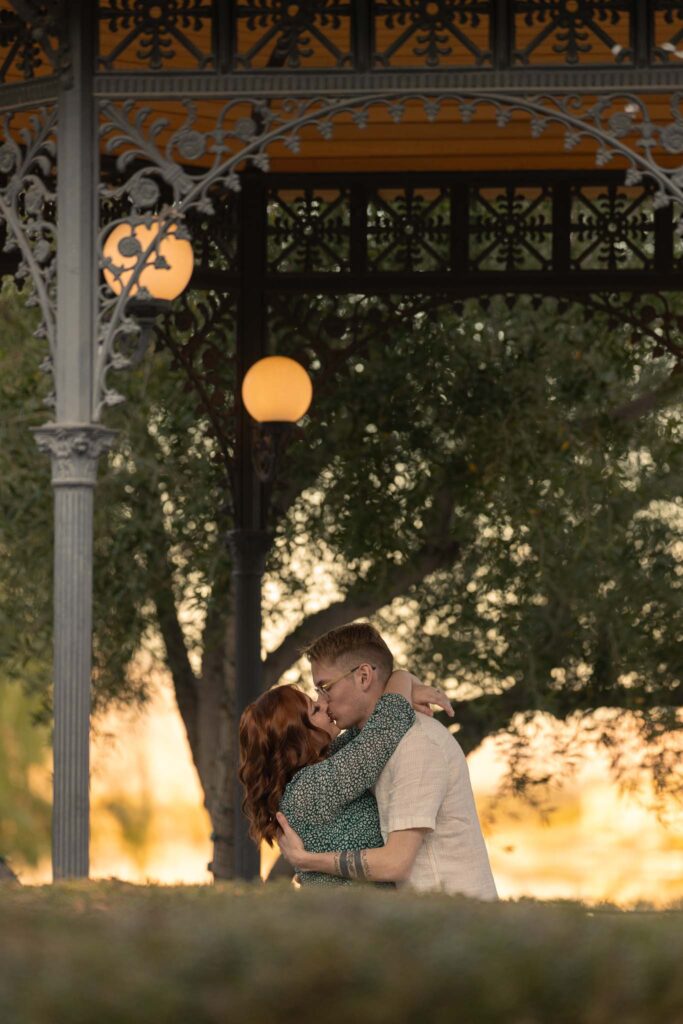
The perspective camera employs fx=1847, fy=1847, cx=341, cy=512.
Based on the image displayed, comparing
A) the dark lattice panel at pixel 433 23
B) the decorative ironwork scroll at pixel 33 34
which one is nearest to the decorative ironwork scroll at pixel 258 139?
the dark lattice panel at pixel 433 23

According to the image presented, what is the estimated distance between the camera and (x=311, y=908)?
1.76 metres

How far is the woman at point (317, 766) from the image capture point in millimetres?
3936

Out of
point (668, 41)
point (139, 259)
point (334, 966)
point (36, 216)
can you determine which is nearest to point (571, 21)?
point (668, 41)

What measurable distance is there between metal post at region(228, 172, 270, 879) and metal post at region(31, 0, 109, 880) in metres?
3.08

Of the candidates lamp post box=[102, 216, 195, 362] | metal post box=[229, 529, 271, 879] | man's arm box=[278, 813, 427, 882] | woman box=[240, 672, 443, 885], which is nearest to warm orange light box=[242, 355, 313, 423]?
metal post box=[229, 529, 271, 879]

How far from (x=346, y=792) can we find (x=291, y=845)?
185 mm

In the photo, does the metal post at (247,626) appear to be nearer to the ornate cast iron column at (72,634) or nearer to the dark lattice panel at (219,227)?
the dark lattice panel at (219,227)

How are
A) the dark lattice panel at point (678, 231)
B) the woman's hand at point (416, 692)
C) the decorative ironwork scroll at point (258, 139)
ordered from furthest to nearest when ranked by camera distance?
the dark lattice panel at point (678, 231)
the decorative ironwork scroll at point (258, 139)
the woman's hand at point (416, 692)

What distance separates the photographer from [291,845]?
4027 mm

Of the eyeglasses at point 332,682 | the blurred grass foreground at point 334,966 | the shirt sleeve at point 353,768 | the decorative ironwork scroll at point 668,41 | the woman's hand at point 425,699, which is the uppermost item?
the decorative ironwork scroll at point 668,41

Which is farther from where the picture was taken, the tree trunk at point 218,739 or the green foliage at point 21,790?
the green foliage at point 21,790

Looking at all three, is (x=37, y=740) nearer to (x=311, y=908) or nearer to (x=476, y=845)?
(x=476, y=845)

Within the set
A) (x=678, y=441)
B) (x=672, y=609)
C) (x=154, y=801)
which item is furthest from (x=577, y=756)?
(x=154, y=801)

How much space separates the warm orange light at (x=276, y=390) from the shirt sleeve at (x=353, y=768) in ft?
17.4
